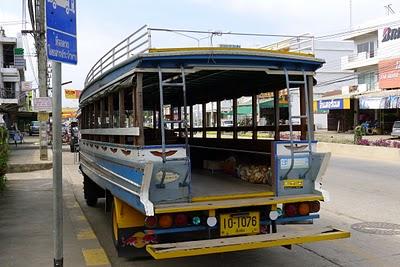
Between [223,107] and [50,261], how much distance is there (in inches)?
147

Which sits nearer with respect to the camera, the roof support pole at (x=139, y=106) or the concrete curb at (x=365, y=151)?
the roof support pole at (x=139, y=106)

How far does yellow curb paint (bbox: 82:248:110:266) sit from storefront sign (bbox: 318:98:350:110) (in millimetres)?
35586

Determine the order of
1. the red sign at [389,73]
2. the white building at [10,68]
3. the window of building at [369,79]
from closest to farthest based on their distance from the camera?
the red sign at [389,73] → the window of building at [369,79] → the white building at [10,68]

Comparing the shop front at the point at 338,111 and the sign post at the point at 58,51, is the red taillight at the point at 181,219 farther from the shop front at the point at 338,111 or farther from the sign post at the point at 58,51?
the shop front at the point at 338,111

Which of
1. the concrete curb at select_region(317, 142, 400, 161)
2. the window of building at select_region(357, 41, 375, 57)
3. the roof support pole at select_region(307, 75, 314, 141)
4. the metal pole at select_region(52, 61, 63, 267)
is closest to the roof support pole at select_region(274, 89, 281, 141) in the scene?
the roof support pole at select_region(307, 75, 314, 141)

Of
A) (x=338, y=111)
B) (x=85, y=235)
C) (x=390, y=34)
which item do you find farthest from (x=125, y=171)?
(x=338, y=111)

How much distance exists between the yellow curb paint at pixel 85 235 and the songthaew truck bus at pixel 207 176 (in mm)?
833

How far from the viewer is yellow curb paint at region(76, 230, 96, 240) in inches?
283

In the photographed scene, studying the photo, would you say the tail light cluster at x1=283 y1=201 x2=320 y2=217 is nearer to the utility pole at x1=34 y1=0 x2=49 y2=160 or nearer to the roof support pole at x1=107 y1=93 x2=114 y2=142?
the roof support pole at x1=107 y1=93 x2=114 y2=142

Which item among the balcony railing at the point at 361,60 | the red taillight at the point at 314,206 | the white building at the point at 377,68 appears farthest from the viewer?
the balcony railing at the point at 361,60

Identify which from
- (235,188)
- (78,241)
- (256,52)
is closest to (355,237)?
(235,188)

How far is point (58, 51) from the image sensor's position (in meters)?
4.12

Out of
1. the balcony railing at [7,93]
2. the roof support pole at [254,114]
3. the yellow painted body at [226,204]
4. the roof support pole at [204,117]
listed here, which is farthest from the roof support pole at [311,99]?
the balcony railing at [7,93]

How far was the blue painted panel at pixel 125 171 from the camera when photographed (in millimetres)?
4781
